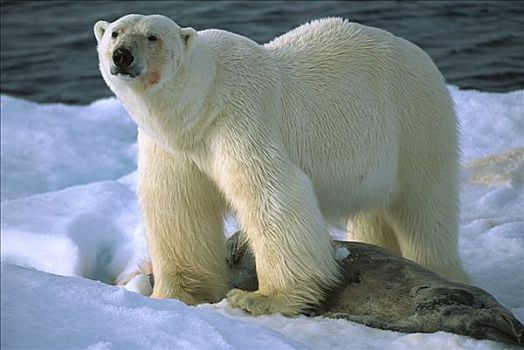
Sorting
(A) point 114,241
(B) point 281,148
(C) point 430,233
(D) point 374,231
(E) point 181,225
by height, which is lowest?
(A) point 114,241

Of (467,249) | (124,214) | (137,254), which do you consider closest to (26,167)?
(124,214)

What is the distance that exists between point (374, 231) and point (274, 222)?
118 cm

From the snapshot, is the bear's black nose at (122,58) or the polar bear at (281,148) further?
the polar bear at (281,148)

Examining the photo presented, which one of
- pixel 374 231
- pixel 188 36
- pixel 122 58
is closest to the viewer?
pixel 122 58

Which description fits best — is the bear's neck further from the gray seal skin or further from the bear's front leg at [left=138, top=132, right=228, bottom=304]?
the gray seal skin

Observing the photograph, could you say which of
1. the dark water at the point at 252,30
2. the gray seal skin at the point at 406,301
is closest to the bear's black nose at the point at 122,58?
the gray seal skin at the point at 406,301

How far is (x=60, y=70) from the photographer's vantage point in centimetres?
1208

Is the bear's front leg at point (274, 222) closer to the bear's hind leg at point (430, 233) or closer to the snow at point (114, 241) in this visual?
the snow at point (114, 241)

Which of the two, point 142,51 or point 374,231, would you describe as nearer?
point 142,51

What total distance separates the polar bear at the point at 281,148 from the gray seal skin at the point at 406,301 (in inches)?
4.2

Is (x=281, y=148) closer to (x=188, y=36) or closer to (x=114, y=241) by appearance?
(x=188, y=36)

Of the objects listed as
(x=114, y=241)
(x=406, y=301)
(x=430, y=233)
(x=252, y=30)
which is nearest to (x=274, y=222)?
(x=406, y=301)

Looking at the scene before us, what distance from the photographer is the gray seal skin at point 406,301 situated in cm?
438

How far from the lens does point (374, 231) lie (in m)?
5.77
